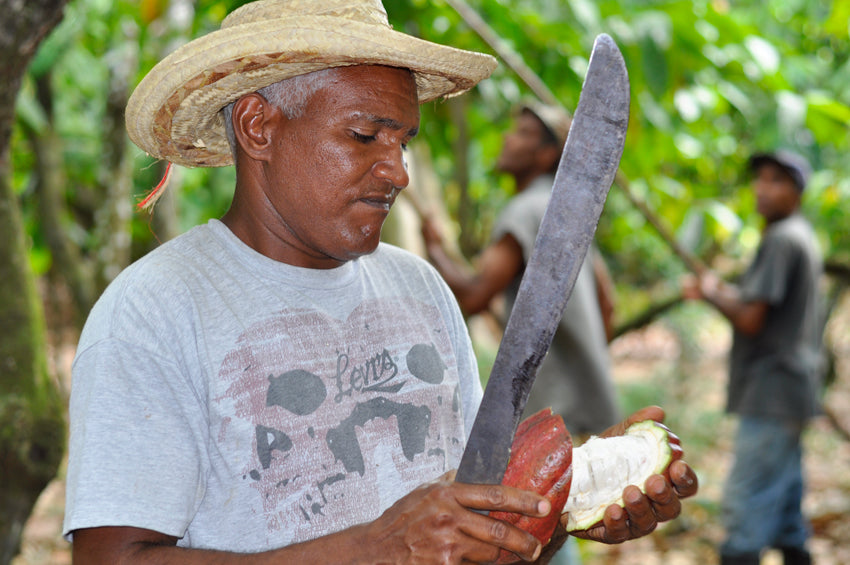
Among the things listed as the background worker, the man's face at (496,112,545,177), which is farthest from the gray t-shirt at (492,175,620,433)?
the man's face at (496,112,545,177)

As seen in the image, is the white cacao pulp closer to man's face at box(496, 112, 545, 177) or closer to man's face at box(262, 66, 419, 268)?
man's face at box(262, 66, 419, 268)

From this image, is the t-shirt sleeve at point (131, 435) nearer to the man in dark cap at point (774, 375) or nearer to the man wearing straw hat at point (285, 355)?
the man wearing straw hat at point (285, 355)

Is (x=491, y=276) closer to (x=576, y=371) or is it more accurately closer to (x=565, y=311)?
(x=565, y=311)

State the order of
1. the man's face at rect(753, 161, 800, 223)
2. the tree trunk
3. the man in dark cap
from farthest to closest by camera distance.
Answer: the man's face at rect(753, 161, 800, 223), the man in dark cap, the tree trunk

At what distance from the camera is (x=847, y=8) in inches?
111

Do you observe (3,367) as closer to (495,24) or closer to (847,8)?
(495,24)

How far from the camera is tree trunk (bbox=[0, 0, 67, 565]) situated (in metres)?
1.91

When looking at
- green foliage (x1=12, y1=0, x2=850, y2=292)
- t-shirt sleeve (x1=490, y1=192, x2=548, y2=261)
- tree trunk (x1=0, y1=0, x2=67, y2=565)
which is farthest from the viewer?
t-shirt sleeve (x1=490, y1=192, x2=548, y2=261)

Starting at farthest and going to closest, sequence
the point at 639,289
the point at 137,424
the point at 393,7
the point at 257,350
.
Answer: the point at 639,289 → the point at 393,7 → the point at 257,350 → the point at 137,424

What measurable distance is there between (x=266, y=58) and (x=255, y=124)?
0.41 ft

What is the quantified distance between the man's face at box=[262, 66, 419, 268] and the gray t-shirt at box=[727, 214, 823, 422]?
2.62 metres

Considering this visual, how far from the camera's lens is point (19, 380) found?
1978 mm

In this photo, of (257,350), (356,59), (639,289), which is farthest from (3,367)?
(639,289)

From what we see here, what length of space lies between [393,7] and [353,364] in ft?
5.21
